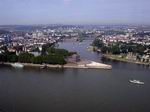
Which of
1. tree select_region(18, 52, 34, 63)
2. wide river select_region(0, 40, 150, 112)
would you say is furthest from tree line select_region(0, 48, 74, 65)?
wide river select_region(0, 40, 150, 112)

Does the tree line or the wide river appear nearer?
the wide river

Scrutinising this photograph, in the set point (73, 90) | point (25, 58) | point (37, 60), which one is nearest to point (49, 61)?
point (37, 60)

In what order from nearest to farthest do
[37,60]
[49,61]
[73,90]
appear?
1. [73,90]
2. [49,61]
3. [37,60]

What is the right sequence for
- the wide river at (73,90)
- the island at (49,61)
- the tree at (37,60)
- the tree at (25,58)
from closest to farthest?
the wide river at (73,90) < the island at (49,61) < the tree at (37,60) < the tree at (25,58)

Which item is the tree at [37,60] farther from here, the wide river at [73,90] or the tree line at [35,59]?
the wide river at [73,90]

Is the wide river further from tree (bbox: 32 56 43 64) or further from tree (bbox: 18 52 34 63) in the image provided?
tree (bbox: 18 52 34 63)

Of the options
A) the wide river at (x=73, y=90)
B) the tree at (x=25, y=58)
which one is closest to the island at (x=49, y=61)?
the tree at (x=25, y=58)

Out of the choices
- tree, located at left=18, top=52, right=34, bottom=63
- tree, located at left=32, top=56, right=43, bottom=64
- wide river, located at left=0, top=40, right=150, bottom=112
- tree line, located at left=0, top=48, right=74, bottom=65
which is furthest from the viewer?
tree, located at left=18, top=52, right=34, bottom=63

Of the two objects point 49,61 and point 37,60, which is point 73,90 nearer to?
point 49,61
